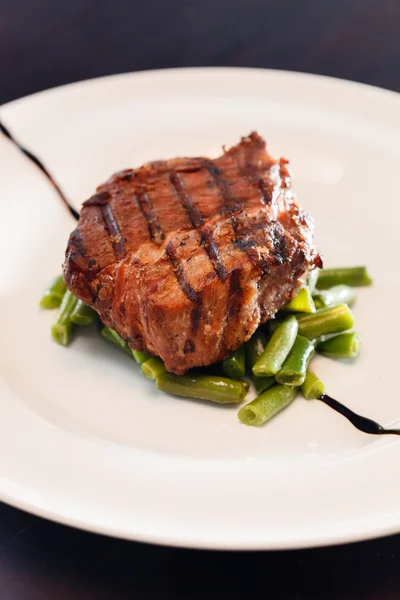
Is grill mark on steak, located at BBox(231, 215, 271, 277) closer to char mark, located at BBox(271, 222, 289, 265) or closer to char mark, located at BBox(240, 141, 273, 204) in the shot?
char mark, located at BBox(271, 222, 289, 265)

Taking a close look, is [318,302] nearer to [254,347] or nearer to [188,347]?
[254,347]

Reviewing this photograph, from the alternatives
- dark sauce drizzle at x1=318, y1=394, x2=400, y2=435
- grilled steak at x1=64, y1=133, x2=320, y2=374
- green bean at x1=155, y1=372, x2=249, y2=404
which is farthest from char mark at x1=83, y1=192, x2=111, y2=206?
dark sauce drizzle at x1=318, y1=394, x2=400, y2=435

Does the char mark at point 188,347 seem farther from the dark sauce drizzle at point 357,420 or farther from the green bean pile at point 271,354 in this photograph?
the dark sauce drizzle at point 357,420

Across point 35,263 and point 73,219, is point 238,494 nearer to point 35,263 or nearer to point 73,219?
point 35,263

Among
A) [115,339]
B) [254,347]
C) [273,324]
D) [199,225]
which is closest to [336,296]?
[273,324]

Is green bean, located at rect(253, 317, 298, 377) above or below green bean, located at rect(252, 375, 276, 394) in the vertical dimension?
above

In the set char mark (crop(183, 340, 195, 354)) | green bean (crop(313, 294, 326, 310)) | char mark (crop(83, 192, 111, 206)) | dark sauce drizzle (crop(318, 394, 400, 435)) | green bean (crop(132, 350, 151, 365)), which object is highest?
char mark (crop(83, 192, 111, 206))
